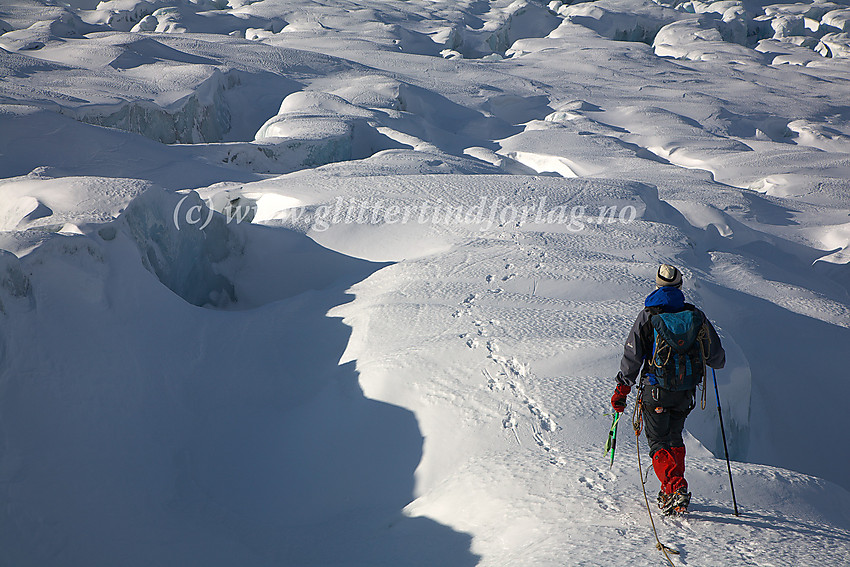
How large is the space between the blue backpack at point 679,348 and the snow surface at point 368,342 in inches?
22.1

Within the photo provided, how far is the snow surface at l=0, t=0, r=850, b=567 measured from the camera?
8.59 feet

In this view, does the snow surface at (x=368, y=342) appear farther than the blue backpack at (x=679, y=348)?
Yes

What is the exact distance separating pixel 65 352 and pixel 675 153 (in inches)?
446

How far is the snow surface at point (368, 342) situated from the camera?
8.59 feet

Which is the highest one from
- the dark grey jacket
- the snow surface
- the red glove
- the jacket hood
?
the jacket hood

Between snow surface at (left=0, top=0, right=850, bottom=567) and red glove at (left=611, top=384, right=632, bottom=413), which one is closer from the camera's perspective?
red glove at (left=611, top=384, right=632, bottom=413)

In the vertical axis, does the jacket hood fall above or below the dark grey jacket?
above

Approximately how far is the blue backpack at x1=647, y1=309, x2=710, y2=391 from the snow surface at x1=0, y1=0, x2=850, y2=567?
1.84 feet

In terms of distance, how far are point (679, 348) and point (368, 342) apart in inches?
85.9

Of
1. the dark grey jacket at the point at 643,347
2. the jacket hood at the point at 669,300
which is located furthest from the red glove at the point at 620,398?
the jacket hood at the point at 669,300

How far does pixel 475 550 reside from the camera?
8.10 feet

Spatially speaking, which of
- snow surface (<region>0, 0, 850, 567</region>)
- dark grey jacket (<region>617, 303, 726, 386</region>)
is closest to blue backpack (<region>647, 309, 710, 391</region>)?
dark grey jacket (<region>617, 303, 726, 386</region>)

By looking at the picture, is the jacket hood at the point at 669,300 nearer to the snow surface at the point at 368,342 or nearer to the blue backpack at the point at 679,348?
the blue backpack at the point at 679,348

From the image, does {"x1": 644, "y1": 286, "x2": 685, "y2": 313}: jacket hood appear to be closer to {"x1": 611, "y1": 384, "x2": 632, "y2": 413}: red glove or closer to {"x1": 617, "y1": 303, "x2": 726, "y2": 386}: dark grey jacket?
{"x1": 617, "y1": 303, "x2": 726, "y2": 386}: dark grey jacket
